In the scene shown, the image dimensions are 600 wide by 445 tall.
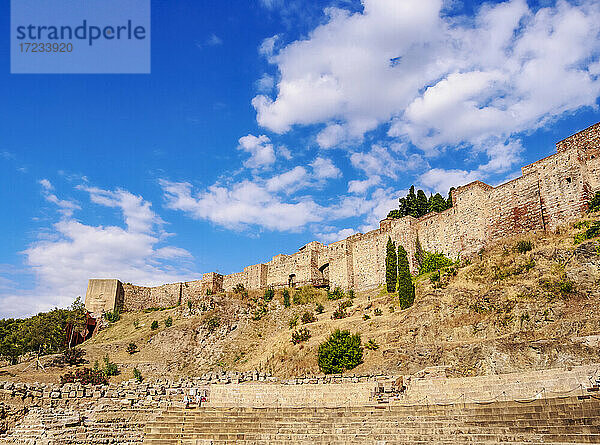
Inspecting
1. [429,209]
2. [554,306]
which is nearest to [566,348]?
[554,306]

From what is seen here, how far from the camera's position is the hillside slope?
18.7m

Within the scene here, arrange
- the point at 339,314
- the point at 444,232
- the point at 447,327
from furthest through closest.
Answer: the point at 444,232
the point at 339,314
the point at 447,327

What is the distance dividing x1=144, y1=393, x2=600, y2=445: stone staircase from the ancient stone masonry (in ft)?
50.6

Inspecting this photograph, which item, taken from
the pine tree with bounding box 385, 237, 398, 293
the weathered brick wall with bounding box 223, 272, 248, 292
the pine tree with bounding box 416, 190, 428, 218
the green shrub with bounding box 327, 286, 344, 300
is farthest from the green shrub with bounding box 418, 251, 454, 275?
the weathered brick wall with bounding box 223, 272, 248, 292

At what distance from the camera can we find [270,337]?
34.3m

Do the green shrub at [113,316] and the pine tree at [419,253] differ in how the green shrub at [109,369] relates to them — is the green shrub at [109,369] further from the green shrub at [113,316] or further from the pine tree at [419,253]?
the pine tree at [419,253]

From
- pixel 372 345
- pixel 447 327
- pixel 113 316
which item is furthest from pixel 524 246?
pixel 113 316

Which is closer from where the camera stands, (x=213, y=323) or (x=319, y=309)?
(x=319, y=309)

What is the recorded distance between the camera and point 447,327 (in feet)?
75.4

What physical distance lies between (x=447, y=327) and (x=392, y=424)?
9.21 m

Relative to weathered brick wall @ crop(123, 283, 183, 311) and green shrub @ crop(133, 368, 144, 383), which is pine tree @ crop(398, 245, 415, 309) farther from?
weathered brick wall @ crop(123, 283, 183, 311)

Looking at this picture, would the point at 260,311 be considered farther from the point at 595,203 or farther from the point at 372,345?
the point at 595,203

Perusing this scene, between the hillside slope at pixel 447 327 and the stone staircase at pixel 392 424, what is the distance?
4.98 m

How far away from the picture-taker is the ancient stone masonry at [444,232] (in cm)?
2497
